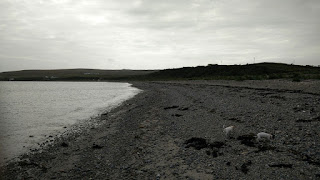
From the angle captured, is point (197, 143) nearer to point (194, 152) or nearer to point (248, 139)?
point (194, 152)

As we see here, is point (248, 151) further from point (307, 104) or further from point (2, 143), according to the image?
point (2, 143)

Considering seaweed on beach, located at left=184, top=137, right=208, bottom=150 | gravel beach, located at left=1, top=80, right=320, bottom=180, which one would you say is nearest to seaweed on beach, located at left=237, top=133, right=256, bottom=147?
gravel beach, located at left=1, top=80, right=320, bottom=180

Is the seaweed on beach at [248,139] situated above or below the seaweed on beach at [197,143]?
above

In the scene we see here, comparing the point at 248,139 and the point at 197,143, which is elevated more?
the point at 248,139

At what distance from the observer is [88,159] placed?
9.03m

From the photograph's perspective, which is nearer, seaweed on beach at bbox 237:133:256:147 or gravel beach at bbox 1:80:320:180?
gravel beach at bbox 1:80:320:180

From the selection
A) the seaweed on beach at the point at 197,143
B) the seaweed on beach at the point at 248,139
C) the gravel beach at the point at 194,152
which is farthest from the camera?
the seaweed on beach at the point at 197,143

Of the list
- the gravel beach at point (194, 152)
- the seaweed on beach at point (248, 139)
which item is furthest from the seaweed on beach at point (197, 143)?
the seaweed on beach at point (248, 139)

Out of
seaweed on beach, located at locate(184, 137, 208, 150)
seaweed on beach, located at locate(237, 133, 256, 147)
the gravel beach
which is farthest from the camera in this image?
seaweed on beach, located at locate(184, 137, 208, 150)

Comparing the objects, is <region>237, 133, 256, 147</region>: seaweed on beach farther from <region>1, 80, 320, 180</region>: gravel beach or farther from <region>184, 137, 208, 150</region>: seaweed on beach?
<region>184, 137, 208, 150</region>: seaweed on beach

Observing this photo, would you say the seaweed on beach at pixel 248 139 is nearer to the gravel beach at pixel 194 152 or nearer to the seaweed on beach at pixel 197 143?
the gravel beach at pixel 194 152

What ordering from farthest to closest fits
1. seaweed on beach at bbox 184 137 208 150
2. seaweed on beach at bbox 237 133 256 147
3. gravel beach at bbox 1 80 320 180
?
seaweed on beach at bbox 184 137 208 150, seaweed on beach at bbox 237 133 256 147, gravel beach at bbox 1 80 320 180

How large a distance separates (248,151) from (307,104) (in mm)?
8397

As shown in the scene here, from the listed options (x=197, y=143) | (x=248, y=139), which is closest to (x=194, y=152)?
(x=197, y=143)
